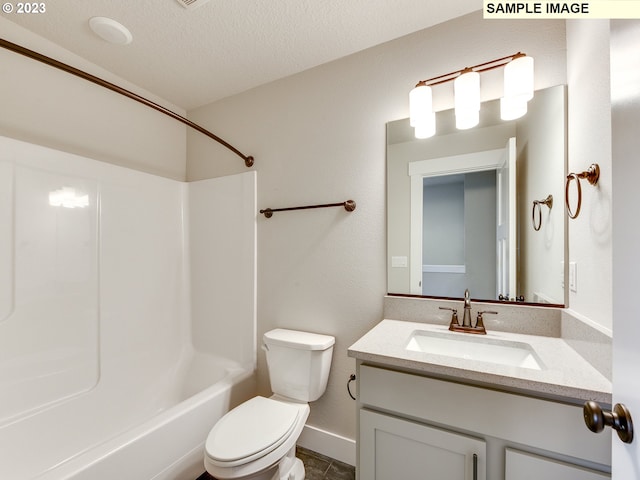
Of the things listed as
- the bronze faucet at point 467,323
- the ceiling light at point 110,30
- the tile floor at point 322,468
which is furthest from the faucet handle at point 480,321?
the ceiling light at point 110,30

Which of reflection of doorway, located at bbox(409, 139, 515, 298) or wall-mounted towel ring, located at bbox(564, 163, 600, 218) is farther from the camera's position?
reflection of doorway, located at bbox(409, 139, 515, 298)

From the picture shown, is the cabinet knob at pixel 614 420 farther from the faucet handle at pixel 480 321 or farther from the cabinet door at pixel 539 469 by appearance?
the faucet handle at pixel 480 321

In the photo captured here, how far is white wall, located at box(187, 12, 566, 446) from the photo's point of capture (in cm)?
148

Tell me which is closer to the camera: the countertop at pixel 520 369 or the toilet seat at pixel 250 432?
the countertop at pixel 520 369

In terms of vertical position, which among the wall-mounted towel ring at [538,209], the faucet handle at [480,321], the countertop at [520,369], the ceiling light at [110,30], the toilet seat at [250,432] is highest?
the ceiling light at [110,30]

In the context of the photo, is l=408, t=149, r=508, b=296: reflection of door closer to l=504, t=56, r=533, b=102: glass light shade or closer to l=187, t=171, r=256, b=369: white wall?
l=504, t=56, r=533, b=102: glass light shade

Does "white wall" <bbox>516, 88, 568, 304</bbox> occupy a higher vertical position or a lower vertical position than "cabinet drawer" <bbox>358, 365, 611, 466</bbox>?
Result: higher

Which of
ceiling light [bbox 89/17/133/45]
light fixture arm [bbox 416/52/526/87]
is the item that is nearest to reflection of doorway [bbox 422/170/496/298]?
light fixture arm [bbox 416/52/526/87]

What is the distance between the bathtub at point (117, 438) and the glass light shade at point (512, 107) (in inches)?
80.0

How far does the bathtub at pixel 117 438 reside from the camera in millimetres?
1128

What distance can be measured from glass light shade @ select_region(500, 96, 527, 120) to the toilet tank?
1.43m

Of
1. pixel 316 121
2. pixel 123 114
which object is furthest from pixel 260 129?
pixel 123 114

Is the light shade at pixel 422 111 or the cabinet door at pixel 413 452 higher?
the light shade at pixel 422 111

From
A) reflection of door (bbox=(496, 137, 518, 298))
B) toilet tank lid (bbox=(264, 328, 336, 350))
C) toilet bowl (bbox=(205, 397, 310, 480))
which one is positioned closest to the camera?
toilet bowl (bbox=(205, 397, 310, 480))
